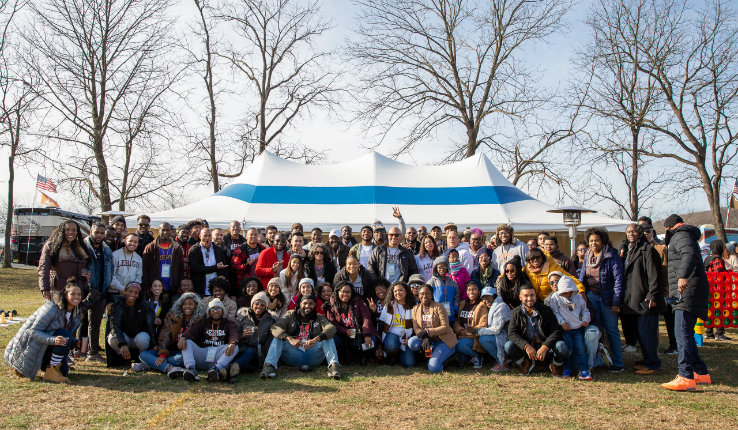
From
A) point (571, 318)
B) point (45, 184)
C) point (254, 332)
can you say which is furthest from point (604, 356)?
point (45, 184)

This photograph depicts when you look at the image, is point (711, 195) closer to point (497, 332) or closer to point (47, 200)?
point (497, 332)

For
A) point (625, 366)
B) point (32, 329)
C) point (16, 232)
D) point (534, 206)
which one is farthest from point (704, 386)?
point (16, 232)

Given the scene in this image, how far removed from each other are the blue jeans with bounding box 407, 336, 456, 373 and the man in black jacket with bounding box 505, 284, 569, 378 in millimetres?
567

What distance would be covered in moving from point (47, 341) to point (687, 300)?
517 centimetres

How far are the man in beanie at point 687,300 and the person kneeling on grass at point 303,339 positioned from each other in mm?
2928

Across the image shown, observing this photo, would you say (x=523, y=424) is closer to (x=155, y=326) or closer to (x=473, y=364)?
(x=473, y=364)

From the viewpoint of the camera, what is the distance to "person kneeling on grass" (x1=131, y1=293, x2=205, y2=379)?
4.92 metres

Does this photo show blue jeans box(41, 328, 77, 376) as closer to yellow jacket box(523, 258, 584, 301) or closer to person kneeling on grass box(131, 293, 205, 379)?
person kneeling on grass box(131, 293, 205, 379)

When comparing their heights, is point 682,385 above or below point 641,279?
below

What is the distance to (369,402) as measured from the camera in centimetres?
411

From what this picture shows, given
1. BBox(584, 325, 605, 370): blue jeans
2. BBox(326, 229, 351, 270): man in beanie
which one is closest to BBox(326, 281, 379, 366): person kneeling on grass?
BBox(326, 229, 351, 270): man in beanie

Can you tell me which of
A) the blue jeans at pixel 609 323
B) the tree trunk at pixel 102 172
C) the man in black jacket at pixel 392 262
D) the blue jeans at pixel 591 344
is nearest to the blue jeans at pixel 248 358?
the man in black jacket at pixel 392 262

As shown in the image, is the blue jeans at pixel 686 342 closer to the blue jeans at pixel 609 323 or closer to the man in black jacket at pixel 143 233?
the blue jeans at pixel 609 323

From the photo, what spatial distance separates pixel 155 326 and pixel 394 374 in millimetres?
2339
